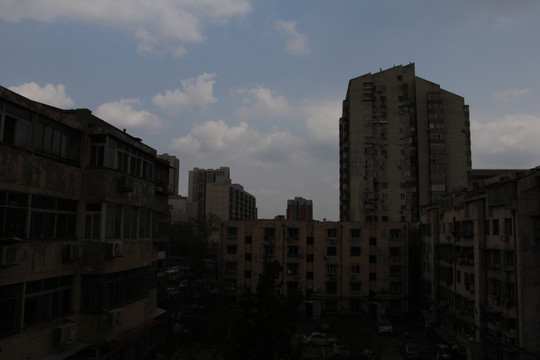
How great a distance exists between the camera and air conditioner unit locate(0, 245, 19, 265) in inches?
341

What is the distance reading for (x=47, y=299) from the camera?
1070 cm

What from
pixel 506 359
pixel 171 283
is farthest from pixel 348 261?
pixel 171 283

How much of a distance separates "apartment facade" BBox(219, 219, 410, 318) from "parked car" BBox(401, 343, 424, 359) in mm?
10365

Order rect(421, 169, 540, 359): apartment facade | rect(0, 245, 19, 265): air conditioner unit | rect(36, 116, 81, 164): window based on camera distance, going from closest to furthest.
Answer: rect(0, 245, 19, 265): air conditioner unit → rect(36, 116, 81, 164): window → rect(421, 169, 540, 359): apartment facade

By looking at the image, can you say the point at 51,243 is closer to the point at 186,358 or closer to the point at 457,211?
the point at 186,358

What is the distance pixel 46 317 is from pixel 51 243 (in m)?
2.01

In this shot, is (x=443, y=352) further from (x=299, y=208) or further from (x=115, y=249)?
(x=299, y=208)

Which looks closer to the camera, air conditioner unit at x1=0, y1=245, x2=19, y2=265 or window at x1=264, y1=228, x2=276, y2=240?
air conditioner unit at x1=0, y1=245, x2=19, y2=265

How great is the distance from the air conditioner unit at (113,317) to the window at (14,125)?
18.9 ft

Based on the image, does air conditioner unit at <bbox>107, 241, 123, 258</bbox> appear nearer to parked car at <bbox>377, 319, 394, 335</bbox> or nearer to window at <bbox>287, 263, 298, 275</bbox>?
parked car at <bbox>377, 319, 394, 335</bbox>

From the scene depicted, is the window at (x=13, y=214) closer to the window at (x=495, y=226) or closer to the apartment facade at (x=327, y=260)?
the window at (x=495, y=226)

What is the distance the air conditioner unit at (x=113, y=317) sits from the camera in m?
12.2

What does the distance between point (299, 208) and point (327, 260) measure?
203ft

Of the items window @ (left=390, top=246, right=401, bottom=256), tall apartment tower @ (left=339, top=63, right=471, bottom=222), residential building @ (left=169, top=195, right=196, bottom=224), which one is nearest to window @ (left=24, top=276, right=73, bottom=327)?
window @ (left=390, top=246, right=401, bottom=256)
